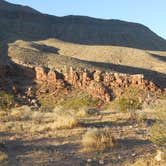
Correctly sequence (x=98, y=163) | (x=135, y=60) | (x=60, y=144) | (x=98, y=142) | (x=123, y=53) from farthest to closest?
(x=123, y=53)
(x=135, y=60)
(x=60, y=144)
(x=98, y=142)
(x=98, y=163)

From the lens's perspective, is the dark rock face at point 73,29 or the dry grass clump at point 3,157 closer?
the dry grass clump at point 3,157

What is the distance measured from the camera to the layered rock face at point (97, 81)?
148ft

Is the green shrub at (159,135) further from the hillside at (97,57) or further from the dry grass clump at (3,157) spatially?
the hillside at (97,57)

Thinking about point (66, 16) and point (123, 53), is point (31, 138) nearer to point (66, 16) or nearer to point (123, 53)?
point (123, 53)

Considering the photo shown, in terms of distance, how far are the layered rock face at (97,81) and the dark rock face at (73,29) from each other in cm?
8967

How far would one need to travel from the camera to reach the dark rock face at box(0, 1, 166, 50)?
153125 millimetres

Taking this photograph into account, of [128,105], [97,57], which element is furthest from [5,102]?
[97,57]

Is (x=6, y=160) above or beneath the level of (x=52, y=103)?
above

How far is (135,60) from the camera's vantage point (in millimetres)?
110000

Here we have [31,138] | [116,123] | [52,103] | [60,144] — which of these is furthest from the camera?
[52,103]

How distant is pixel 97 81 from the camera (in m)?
47.0

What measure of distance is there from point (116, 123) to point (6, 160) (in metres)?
9.53

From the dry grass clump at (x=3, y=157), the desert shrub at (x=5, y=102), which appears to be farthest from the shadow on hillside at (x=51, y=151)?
the desert shrub at (x=5, y=102)

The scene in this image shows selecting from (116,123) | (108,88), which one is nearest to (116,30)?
(108,88)
